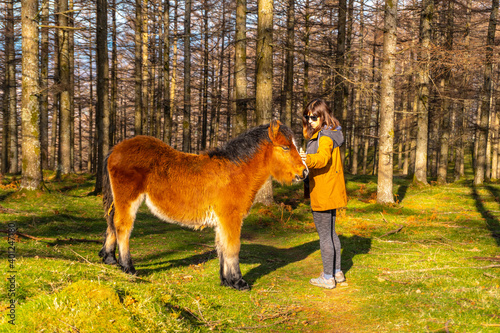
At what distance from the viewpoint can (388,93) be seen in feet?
40.3

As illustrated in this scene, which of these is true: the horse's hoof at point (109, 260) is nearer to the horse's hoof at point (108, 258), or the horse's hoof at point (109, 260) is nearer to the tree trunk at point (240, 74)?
the horse's hoof at point (108, 258)

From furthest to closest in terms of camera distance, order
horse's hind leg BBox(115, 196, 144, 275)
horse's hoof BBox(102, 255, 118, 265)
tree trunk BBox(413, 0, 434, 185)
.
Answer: tree trunk BBox(413, 0, 434, 185) → horse's hoof BBox(102, 255, 118, 265) → horse's hind leg BBox(115, 196, 144, 275)

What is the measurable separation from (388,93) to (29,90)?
466 inches

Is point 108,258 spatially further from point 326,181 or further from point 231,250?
point 326,181

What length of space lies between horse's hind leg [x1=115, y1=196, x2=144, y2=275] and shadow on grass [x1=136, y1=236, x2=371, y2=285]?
503mm

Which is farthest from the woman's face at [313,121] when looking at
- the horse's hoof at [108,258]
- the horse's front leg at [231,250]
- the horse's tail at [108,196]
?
the horse's hoof at [108,258]

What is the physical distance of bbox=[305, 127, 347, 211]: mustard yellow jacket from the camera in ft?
17.6

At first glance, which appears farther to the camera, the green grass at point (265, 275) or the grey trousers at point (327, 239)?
the grey trousers at point (327, 239)

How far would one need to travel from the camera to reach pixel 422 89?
698 inches

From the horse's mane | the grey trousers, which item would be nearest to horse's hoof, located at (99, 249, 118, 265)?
the horse's mane

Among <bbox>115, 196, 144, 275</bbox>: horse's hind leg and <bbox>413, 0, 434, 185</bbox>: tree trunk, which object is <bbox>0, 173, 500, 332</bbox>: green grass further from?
<bbox>413, 0, 434, 185</bbox>: tree trunk

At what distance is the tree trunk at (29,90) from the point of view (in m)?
10.6

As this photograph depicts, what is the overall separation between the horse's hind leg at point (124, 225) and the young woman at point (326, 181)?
2.81 metres

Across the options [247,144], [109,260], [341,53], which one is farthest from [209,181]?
[341,53]
